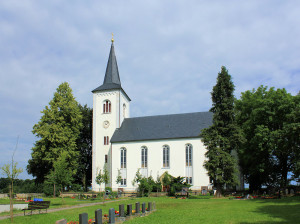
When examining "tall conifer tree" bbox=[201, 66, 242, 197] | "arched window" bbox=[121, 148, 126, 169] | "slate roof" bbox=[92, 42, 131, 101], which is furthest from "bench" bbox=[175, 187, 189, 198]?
"slate roof" bbox=[92, 42, 131, 101]

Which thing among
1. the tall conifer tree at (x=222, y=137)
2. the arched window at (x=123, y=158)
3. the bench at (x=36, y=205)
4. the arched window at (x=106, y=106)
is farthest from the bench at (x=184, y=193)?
the arched window at (x=106, y=106)

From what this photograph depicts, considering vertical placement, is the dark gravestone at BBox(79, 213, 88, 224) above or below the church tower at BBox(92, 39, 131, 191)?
below

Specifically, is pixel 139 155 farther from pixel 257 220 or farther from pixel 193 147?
pixel 257 220

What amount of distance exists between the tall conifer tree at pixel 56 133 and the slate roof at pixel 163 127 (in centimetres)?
643

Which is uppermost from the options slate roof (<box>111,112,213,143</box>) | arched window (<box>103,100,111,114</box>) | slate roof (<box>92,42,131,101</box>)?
slate roof (<box>92,42,131,101</box>)

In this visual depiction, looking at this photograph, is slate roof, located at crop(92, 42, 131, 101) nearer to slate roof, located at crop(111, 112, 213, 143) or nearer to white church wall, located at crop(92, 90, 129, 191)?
white church wall, located at crop(92, 90, 129, 191)

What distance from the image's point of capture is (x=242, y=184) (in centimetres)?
3903

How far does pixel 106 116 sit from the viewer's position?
4469 centimetres

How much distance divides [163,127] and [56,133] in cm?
1552

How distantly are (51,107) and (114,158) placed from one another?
1182cm

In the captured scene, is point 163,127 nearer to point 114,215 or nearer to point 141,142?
point 141,142

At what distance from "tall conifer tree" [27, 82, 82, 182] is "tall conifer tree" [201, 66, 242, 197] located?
734 inches

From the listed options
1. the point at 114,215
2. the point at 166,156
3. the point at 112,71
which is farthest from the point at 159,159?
the point at 114,215

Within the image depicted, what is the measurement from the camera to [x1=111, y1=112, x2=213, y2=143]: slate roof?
40294 mm
